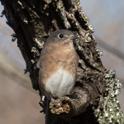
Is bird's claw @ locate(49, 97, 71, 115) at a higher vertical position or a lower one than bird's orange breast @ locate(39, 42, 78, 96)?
lower

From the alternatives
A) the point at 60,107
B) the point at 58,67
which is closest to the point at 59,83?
the point at 58,67

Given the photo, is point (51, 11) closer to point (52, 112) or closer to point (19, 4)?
point (19, 4)

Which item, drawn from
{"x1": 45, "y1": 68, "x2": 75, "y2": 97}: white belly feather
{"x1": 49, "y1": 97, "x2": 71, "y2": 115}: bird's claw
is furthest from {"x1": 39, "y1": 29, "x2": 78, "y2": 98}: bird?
{"x1": 49, "y1": 97, "x2": 71, "y2": 115}: bird's claw

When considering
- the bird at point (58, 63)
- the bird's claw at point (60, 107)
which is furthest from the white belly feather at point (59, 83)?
the bird's claw at point (60, 107)

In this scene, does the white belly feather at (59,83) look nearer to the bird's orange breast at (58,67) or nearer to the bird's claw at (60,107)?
the bird's orange breast at (58,67)

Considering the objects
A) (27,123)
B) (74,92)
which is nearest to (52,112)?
(74,92)

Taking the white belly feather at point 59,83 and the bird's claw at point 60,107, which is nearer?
the bird's claw at point 60,107

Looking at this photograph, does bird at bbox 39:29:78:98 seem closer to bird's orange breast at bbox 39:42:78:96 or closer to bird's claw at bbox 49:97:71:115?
bird's orange breast at bbox 39:42:78:96
